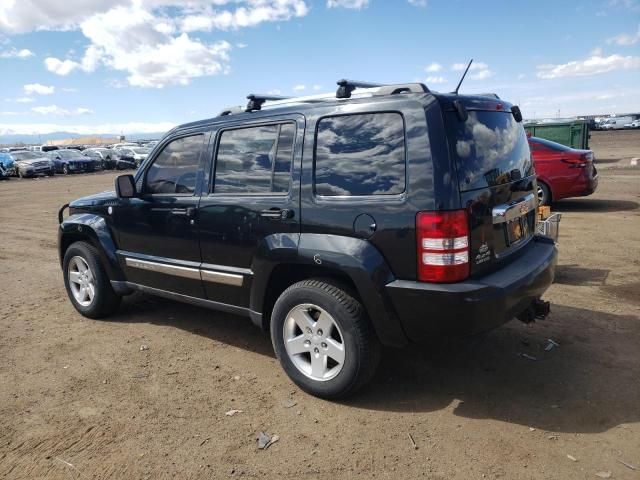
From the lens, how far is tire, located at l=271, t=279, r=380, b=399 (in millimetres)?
3272

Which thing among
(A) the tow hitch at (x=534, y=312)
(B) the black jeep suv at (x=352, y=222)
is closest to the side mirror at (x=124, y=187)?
(B) the black jeep suv at (x=352, y=222)

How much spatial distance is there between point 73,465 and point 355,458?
1573mm

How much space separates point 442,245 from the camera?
296cm

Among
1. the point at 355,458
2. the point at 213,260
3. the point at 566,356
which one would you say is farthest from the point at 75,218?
the point at 566,356

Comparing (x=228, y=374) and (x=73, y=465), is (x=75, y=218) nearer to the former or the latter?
(x=228, y=374)

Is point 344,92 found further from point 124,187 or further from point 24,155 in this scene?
point 24,155

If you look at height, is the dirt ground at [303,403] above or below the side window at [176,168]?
below

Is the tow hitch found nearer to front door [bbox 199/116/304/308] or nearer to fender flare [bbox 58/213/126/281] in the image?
front door [bbox 199/116/304/308]

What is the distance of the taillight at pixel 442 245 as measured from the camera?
2949 mm

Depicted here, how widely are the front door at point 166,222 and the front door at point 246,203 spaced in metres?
0.16

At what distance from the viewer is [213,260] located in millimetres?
4062

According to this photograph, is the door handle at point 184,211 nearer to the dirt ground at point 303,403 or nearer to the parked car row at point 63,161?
the dirt ground at point 303,403

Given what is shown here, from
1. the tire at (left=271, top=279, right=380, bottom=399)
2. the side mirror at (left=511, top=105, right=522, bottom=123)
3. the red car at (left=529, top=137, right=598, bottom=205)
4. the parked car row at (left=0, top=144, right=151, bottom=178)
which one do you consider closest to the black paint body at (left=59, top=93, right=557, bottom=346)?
the tire at (left=271, top=279, right=380, bottom=399)

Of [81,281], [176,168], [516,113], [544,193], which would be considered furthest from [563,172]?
[81,281]
